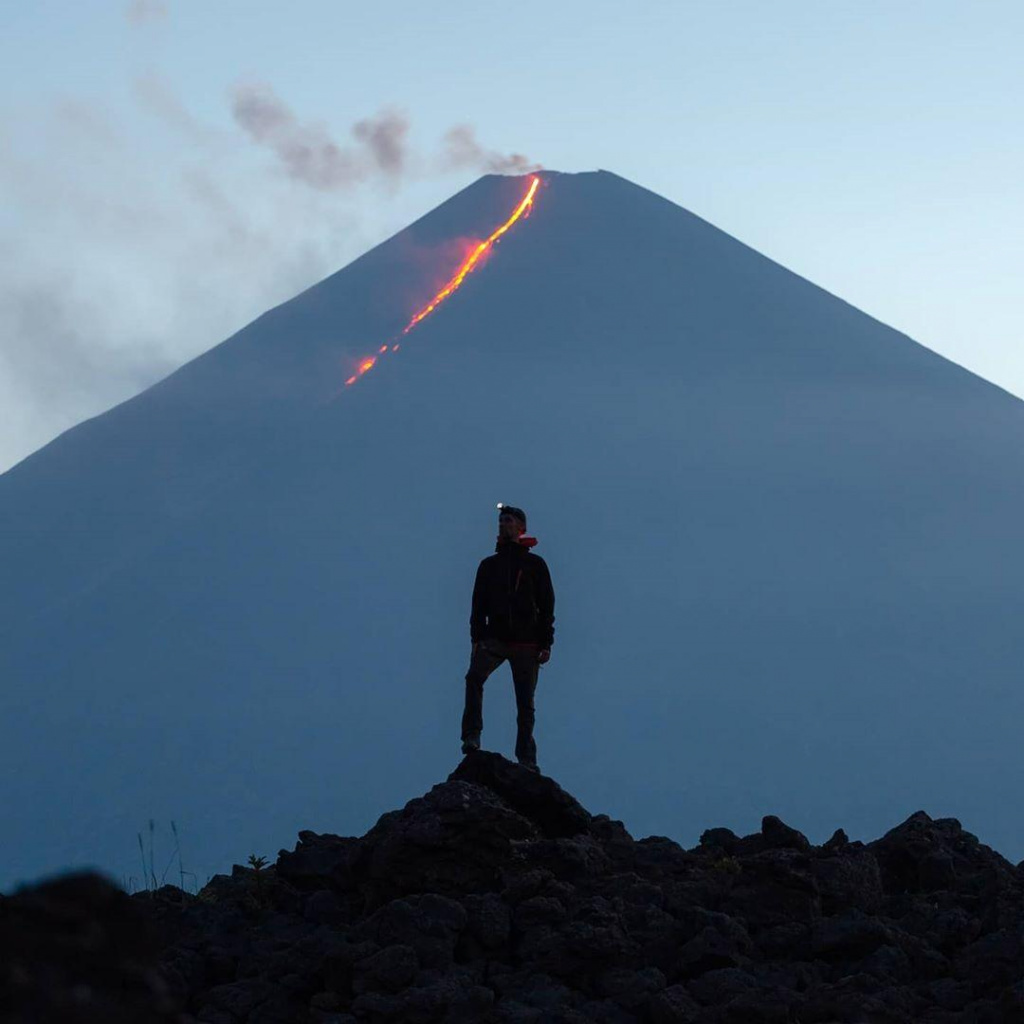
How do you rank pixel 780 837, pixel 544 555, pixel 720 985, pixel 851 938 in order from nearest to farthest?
pixel 720 985 → pixel 851 938 → pixel 780 837 → pixel 544 555

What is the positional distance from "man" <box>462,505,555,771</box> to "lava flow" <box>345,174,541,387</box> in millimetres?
30535

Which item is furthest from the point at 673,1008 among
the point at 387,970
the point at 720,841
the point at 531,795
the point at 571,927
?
the point at 720,841

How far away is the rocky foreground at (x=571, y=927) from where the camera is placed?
6.83 m

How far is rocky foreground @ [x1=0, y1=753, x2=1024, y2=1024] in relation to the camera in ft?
22.4

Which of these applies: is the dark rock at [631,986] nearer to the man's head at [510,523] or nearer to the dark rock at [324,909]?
the dark rock at [324,909]

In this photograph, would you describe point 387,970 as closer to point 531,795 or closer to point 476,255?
point 531,795

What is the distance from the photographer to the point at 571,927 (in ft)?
24.3

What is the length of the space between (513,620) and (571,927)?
401 cm

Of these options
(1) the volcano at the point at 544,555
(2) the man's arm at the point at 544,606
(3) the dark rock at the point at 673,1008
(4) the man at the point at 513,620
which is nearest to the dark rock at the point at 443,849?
(3) the dark rock at the point at 673,1008

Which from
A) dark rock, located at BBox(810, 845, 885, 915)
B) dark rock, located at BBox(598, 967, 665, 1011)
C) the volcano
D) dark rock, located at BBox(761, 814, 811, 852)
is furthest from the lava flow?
dark rock, located at BBox(598, 967, 665, 1011)

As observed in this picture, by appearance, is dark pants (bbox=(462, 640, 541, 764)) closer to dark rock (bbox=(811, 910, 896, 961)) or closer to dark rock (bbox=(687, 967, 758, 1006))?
dark rock (bbox=(811, 910, 896, 961))

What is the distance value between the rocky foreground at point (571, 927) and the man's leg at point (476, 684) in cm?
163

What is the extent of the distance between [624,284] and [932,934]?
128 feet

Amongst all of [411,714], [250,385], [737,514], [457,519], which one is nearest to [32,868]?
[411,714]
